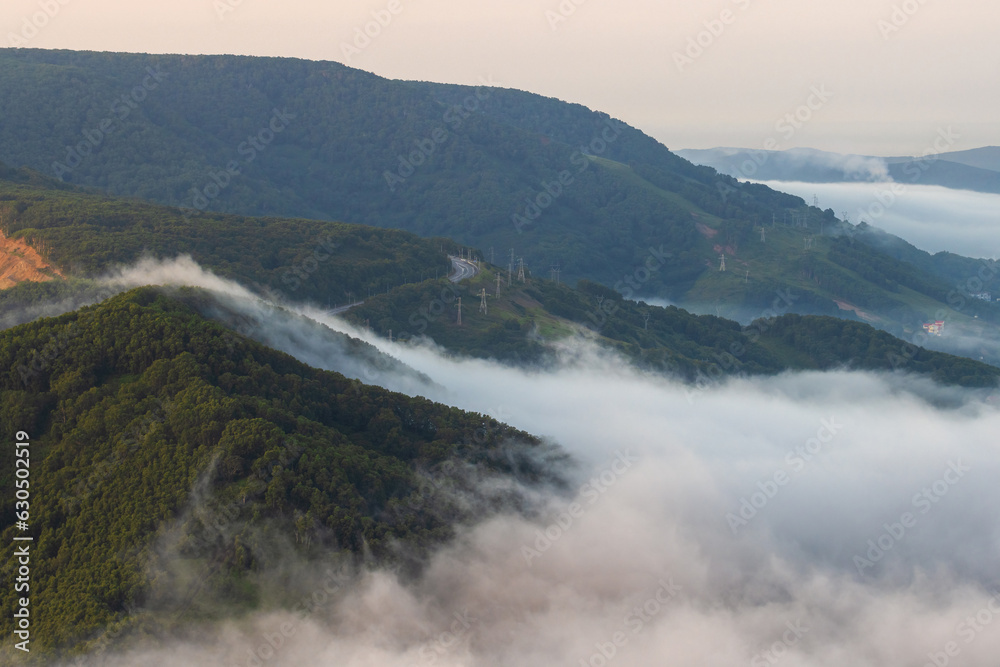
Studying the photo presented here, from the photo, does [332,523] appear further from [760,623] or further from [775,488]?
[775,488]

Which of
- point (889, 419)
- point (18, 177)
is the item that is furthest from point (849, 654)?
point (18, 177)

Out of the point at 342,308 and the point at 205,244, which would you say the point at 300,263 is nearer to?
the point at 342,308

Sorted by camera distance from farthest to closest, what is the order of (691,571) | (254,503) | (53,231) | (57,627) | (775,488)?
(53,231) → (775,488) → (691,571) → (254,503) → (57,627)

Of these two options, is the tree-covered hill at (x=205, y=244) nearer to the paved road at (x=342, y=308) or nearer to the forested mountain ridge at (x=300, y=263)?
the forested mountain ridge at (x=300, y=263)

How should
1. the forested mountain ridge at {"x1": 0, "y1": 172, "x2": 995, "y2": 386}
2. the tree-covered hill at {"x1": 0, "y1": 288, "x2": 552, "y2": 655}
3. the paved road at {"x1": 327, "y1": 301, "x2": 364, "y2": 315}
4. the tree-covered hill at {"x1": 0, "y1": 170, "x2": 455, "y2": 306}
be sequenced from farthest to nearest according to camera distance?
the paved road at {"x1": 327, "y1": 301, "x2": 364, "y2": 315}
the forested mountain ridge at {"x1": 0, "y1": 172, "x2": 995, "y2": 386}
the tree-covered hill at {"x1": 0, "y1": 170, "x2": 455, "y2": 306}
the tree-covered hill at {"x1": 0, "y1": 288, "x2": 552, "y2": 655}

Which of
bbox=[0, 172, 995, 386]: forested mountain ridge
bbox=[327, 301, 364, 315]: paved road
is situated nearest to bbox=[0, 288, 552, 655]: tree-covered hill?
bbox=[0, 172, 995, 386]: forested mountain ridge

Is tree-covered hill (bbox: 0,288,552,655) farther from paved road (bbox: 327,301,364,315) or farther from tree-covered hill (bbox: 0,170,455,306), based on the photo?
paved road (bbox: 327,301,364,315)

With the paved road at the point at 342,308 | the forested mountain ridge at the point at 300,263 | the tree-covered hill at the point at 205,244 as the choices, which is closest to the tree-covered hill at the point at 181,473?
the tree-covered hill at the point at 205,244

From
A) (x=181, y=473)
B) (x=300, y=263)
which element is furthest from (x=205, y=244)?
(x=181, y=473)
